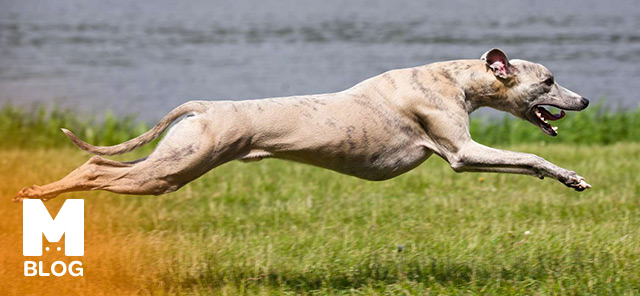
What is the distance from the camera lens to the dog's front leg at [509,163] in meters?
5.74

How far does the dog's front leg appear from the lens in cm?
574

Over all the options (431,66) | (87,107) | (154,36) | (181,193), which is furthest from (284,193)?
(154,36)

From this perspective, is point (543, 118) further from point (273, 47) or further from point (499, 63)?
point (273, 47)

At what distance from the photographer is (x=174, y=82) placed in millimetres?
19094

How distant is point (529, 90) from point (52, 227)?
3.73 meters

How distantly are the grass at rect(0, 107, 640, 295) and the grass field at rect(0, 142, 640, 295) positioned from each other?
16mm

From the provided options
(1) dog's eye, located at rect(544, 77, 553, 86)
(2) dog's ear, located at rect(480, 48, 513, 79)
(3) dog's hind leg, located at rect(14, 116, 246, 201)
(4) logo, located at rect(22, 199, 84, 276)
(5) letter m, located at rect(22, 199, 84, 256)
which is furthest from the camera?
(5) letter m, located at rect(22, 199, 84, 256)

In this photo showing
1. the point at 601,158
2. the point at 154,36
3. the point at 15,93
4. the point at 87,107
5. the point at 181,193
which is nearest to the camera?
the point at 181,193

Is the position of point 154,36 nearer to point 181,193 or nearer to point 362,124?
point 181,193

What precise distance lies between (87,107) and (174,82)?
3.17 metres

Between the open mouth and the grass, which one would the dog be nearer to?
the open mouth

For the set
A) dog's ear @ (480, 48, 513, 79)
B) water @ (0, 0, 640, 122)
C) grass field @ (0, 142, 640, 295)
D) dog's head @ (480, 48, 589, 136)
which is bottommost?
grass field @ (0, 142, 640, 295)

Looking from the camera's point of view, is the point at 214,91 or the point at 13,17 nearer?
the point at 214,91

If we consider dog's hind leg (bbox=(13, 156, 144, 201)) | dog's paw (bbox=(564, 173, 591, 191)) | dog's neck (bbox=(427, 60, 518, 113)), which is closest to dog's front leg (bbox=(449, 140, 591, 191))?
dog's paw (bbox=(564, 173, 591, 191))
